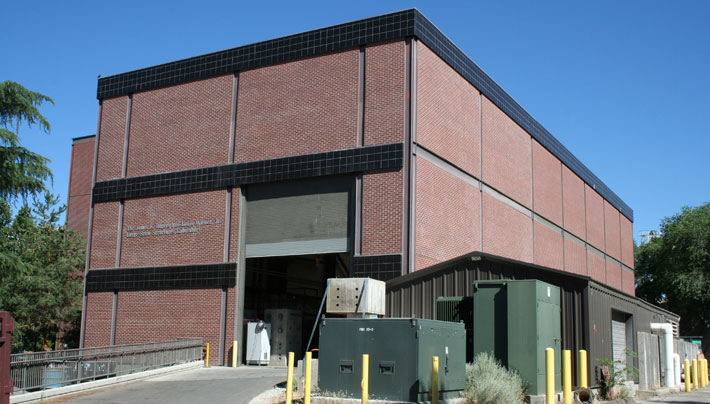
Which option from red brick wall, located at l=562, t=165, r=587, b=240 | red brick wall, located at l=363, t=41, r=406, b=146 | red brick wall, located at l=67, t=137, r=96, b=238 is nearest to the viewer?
red brick wall, located at l=363, t=41, r=406, b=146

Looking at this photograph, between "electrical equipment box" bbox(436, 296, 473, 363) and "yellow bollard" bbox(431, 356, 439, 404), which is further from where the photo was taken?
"electrical equipment box" bbox(436, 296, 473, 363)

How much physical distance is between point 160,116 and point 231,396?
67.1 feet

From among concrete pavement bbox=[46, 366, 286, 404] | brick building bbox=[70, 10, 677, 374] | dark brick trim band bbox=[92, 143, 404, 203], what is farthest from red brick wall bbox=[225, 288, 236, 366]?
dark brick trim band bbox=[92, 143, 404, 203]

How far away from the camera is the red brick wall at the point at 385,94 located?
2991cm

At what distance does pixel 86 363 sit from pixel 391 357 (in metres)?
12.7

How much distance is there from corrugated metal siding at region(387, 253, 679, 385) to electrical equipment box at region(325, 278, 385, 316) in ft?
16.0

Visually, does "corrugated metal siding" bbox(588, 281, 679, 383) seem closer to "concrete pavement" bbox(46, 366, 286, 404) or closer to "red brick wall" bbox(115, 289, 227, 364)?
"concrete pavement" bbox(46, 366, 286, 404)

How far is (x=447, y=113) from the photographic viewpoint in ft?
109

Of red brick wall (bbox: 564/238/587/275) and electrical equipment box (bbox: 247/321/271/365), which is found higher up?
red brick wall (bbox: 564/238/587/275)

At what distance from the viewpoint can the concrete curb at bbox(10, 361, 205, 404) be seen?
19.7 meters

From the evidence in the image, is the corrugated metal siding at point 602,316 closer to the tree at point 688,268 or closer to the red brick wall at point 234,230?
the red brick wall at point 234,230

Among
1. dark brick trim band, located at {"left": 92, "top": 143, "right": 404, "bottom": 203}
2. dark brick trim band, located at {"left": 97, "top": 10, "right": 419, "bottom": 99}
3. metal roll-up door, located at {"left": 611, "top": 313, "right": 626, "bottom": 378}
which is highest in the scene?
dark brick trim band, located at {"left": 97, "top": 10, "right": 419, "bottom": 99}

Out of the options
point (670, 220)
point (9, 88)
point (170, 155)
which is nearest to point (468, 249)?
point (170, 155)

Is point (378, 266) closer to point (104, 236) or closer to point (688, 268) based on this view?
point (104, 236)
